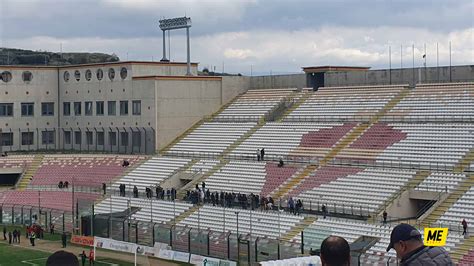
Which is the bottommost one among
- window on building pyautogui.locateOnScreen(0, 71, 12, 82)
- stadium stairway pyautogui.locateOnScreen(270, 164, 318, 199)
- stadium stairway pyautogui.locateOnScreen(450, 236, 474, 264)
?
stadium stairway pyautogui.locateOnScreen(450, 236, 474, 264)

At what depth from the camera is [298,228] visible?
154 feet

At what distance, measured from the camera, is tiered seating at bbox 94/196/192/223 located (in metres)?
54.4

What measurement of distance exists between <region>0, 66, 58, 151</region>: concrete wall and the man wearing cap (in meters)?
71.9

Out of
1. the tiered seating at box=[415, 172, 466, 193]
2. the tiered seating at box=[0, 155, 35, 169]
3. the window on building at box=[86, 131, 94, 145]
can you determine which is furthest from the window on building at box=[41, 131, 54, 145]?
the tiered seating at box=[415, 172, 466, 193]

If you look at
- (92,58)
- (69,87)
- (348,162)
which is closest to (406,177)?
(348,162)

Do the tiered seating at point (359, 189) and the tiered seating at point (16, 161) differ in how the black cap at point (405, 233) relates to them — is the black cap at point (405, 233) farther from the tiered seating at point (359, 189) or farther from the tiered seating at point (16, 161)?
the tiered seating at point (16, 161)

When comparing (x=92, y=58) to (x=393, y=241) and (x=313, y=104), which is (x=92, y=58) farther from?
(x=393, y=241)

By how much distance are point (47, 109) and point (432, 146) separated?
40.8 meters

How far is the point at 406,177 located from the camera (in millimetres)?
49938

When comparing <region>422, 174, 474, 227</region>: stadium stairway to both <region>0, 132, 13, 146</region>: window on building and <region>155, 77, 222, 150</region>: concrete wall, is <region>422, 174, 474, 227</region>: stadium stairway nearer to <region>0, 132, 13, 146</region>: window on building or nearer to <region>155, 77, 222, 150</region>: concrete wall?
<region>155, 77, 222, 150</region>: concrete wall

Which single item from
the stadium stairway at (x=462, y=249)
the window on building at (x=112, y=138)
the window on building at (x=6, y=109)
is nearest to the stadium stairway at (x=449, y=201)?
the stadium stairway at (x=462, y=249)

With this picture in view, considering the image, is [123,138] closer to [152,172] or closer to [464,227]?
[152,172]

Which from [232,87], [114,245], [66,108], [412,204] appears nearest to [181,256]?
[114,245]

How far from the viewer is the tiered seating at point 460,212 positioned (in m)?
43.0
